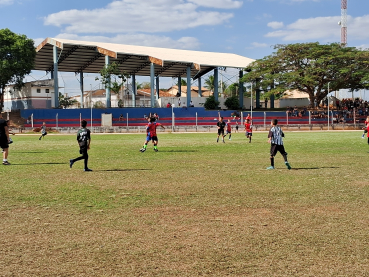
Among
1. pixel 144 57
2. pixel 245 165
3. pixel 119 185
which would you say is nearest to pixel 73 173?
pixel 119 185

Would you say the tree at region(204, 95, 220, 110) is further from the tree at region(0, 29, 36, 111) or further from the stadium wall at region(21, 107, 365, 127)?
the tree at region(0, 29, 36, 111)

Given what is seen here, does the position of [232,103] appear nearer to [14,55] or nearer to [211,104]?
[211,104]

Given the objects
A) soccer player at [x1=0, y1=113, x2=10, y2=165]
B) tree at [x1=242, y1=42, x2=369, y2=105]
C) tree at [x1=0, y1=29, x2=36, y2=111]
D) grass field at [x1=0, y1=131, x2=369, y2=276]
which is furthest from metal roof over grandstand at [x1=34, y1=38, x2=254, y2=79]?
grass field at [x1=0, y1=131, x2=369, y2=276]

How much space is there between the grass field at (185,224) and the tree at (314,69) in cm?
4827

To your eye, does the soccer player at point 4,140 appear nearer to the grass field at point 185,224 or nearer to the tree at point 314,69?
the grass field at point 185,224

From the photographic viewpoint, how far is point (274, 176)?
12.6 m

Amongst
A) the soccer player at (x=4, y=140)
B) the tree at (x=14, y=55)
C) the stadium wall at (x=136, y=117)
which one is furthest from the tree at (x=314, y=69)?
the soccer player at (x=4, y=140)

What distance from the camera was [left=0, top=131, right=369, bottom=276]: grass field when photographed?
17.2 ft

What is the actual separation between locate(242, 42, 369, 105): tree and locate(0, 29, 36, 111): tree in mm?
30168

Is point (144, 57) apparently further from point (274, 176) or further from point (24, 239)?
point (24, 239)

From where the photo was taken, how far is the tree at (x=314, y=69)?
58594 millimetres

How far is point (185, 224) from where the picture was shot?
7121 millimetres

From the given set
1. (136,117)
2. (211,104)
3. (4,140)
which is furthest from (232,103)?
(4,140)

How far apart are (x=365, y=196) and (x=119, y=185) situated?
5.68 meters
